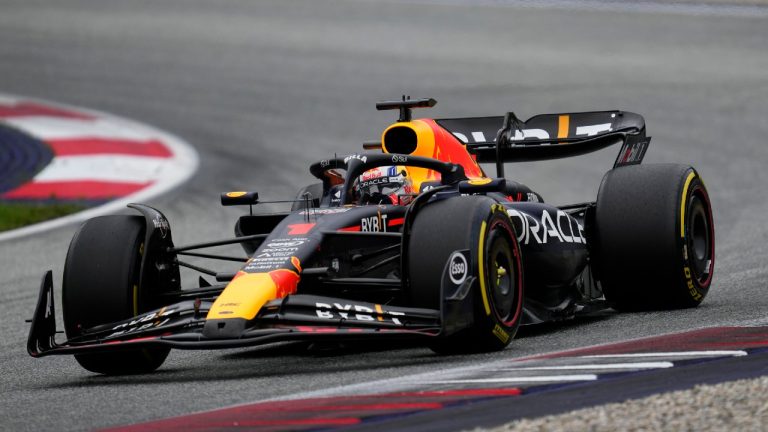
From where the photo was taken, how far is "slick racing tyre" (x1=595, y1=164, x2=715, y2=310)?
29.4 feet

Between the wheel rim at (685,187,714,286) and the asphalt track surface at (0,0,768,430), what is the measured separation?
26cm

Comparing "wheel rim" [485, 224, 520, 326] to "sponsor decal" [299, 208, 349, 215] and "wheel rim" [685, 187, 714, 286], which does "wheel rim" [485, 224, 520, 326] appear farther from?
"wheel rim" [685, 187, 714, 286]

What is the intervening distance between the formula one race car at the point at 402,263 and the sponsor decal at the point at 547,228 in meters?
0.01

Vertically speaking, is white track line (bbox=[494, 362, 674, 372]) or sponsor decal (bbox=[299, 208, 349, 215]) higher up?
sponsor decal (bbox=[299, 208, 349, 215])

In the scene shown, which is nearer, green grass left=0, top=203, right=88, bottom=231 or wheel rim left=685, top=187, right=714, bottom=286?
wheel rim left=685, top=187, right=714, bottom=286

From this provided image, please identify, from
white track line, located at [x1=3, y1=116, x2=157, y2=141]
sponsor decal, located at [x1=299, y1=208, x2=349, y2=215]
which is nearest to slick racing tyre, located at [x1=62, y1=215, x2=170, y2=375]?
sponsor decal, located at [x1=299, y1=208, x2=349, y2=215]

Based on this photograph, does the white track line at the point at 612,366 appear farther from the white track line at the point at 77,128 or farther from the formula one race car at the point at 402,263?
the white track line at the point at 77,128

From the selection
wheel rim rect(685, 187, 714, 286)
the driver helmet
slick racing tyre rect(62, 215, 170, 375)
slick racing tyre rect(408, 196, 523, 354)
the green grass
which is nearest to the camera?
slick racing tyre rect(408, 196, 523, 354)

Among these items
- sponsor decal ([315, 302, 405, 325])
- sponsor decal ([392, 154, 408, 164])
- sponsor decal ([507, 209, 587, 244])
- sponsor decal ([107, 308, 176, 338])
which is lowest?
sponsor decal ([107, 308, 176, 338])

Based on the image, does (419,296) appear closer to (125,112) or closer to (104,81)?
(125,112)

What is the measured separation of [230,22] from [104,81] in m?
4.37

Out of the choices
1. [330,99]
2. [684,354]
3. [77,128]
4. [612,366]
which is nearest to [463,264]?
[612,366]

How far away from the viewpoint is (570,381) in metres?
6.13

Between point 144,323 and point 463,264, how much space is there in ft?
5.47
